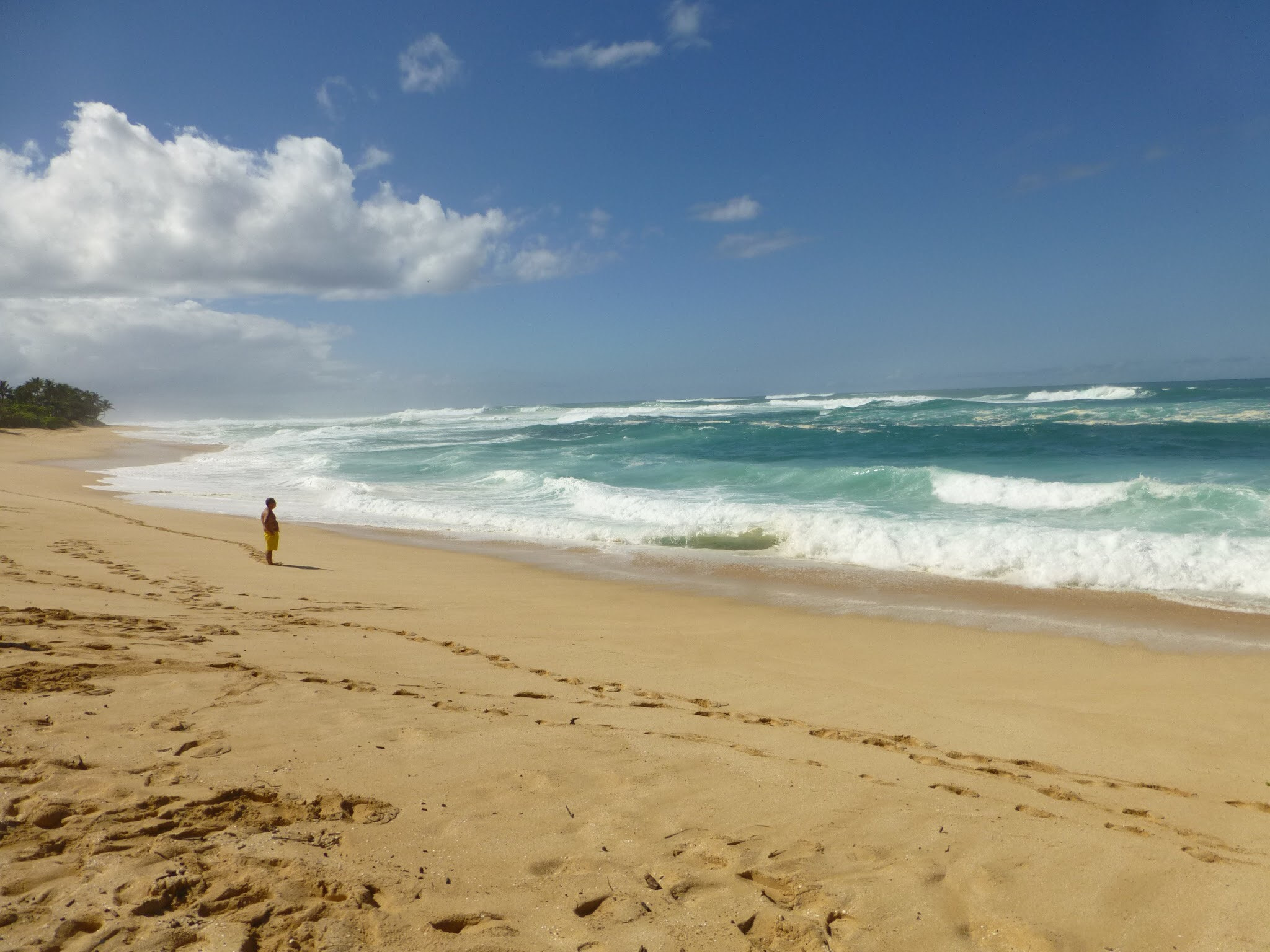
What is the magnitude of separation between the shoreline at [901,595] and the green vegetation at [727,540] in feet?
1.60

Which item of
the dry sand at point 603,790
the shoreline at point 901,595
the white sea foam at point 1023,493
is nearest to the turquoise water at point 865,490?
the white sea foam at point 1023,493

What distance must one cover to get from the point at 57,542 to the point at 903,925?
466 inches

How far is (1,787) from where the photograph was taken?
2.82 metres

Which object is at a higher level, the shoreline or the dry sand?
the dry sand

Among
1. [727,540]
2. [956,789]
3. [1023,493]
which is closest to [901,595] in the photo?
[727,540]

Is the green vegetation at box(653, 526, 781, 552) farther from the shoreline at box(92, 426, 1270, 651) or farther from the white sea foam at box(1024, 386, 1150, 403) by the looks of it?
the white sea foam at box(1024, 386, 1150, 403)

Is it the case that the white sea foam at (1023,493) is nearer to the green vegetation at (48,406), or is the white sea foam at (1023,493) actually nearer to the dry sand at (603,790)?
the dry sand at (603,790)

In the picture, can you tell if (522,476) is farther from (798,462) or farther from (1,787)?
(1,787)

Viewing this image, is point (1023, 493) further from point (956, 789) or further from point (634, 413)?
point (634, 413)

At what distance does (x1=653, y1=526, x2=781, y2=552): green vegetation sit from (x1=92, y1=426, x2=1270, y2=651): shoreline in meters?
0.49

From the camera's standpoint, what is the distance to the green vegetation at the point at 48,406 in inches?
1841

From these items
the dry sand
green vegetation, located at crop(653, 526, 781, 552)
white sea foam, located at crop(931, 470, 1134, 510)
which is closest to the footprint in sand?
the dry sand

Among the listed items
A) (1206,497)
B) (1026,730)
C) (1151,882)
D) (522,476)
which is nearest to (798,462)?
(522,476)

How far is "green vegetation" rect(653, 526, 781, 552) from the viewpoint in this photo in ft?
39.7
